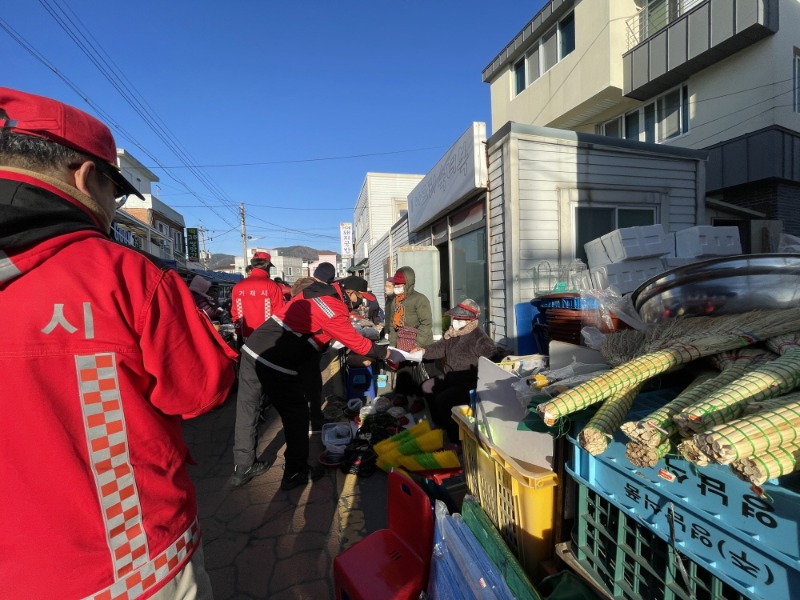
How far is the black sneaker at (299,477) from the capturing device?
3.38 metres

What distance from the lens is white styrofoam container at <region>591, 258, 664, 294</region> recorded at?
4.73 meters

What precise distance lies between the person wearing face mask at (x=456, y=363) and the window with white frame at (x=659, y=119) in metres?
9.37

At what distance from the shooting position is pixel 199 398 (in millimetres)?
1147

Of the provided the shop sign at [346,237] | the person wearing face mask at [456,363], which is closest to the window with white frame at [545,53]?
the person wearing face mask at [456,363]

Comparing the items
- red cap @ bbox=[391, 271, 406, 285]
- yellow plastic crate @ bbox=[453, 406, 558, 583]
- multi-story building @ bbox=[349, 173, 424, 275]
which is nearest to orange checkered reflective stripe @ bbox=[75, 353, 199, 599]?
yellow plastic crate @ bbox=[453, 406, 558, 583]

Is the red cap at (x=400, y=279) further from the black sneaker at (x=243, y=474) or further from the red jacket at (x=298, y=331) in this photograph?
the black sneaker at (x=243, y=474)

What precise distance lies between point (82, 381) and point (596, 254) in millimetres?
5518

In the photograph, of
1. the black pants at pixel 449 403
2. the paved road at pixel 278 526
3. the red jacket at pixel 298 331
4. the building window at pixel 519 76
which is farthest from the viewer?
the building window at pixel 519 76

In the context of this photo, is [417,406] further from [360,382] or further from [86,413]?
[86,413]

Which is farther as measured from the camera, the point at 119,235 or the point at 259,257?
the point at 259,257

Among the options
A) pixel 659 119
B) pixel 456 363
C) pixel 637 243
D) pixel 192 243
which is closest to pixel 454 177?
pixel 637 243

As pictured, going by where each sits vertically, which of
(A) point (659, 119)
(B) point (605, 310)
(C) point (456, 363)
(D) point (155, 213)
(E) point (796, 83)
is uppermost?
(D) point (155, 213)

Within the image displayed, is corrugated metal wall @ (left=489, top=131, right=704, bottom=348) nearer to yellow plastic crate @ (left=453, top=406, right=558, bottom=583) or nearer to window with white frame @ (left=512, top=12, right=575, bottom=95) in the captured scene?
yellow plastic crate @ (left=453, top=406, right=558, bottom=583)

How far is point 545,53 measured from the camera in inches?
532
